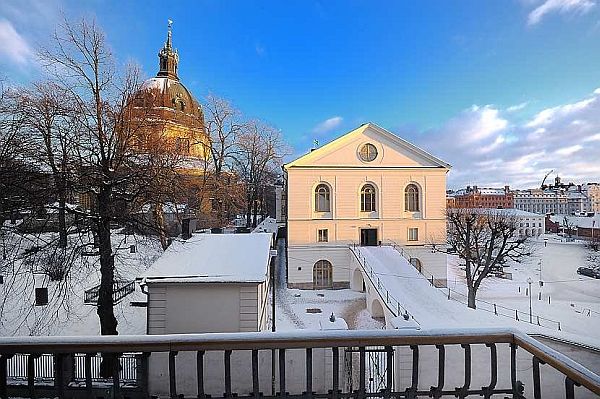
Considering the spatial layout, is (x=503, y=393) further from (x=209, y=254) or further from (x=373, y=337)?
(x=209, y=254)

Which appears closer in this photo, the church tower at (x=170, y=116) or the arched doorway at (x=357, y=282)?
the church tower at (x=170, y=116)

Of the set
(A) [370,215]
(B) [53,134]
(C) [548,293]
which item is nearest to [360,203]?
(A) [370,215]

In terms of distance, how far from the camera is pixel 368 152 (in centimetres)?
1859

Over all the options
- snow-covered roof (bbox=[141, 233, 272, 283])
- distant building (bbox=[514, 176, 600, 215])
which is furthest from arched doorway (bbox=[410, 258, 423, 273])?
distant building (bbox=[514, 176, 600, 215])

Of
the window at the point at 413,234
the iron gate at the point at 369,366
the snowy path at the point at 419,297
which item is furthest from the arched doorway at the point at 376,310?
the iron gate at the point at 369,366

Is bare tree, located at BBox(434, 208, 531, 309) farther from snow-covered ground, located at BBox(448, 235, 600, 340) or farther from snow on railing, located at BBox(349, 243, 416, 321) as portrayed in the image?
snow on railing, located at BBox(349, 243, 416, 321)

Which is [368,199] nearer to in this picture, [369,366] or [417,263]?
[417,263]

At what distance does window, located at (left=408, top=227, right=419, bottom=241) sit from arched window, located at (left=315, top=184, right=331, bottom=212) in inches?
165

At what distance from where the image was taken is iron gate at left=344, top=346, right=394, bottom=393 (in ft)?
6.87

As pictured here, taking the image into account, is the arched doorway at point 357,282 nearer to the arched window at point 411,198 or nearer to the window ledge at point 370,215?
the window ledge at point 370,215

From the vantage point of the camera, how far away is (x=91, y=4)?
7.66 metres

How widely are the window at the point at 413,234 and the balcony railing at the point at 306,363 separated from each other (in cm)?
1721

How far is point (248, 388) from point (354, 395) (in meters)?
0.59

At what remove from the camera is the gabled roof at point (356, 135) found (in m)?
18.1
